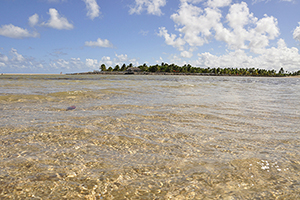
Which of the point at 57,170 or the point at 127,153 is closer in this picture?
the point at 57,170

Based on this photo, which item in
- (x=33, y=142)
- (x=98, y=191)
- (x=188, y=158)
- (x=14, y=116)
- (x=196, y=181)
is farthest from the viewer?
(x=14, y=116)

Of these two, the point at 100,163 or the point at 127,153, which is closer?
the point at 100,163

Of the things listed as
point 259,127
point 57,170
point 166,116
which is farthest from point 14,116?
point 259,127

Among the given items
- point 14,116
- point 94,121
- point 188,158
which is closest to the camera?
point 188,158

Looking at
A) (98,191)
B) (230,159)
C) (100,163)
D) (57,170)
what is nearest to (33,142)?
(57,170)

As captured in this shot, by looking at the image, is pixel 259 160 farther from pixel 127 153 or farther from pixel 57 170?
pixel 57 170

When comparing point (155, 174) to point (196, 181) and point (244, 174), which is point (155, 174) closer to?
point (196, 181)

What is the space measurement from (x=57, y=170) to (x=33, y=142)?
4.77 feet

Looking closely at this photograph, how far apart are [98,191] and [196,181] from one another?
1.29 m

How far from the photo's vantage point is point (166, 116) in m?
6.38

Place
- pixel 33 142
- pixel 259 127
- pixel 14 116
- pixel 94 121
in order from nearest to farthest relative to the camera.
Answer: pixel 33 142
pixel 259 127
pixel 94 121
pixel 14 116

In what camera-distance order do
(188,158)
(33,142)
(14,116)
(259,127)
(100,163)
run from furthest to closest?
(14,116) → (259,127) → (33,142) → (188,158) → (100,163)

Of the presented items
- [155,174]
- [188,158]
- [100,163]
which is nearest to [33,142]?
[100,163]

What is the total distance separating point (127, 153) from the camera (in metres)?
3.50
